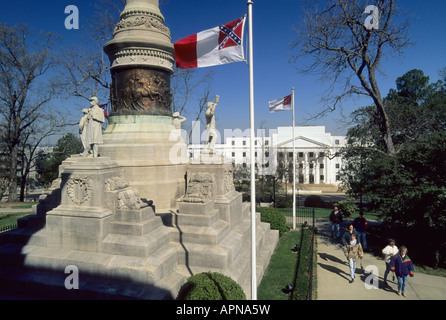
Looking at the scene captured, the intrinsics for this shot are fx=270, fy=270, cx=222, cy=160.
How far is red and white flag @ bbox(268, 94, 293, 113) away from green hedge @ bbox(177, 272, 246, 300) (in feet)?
35.8

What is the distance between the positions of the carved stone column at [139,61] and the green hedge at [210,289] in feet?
24.5

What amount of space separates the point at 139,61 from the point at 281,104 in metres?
7.97

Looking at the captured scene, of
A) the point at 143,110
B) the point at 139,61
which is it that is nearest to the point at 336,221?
the point at 143,110

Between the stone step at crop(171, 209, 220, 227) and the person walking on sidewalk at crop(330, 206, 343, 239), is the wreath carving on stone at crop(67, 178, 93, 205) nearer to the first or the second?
the stone step at crop(171, 209, 220, 227)

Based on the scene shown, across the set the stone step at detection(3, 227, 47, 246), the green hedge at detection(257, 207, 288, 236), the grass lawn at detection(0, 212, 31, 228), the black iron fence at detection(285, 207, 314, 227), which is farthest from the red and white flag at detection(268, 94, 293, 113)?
the grass lawn at detection(0, 212, 31, 228)

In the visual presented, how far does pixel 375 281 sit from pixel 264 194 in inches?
701

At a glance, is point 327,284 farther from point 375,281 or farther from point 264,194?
point 264,194

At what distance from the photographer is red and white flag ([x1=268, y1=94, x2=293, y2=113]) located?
15.1m

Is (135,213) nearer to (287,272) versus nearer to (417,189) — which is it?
(287,272)

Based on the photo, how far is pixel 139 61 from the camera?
11055 millimetres

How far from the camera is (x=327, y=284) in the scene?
30.2 feet

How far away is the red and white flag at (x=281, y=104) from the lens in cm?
1510

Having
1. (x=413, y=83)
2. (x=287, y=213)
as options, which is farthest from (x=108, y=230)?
(x=413, y=83)

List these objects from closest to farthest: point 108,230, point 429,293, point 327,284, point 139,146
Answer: point 108,230
point 429,293
point 327,284
point 139,146
